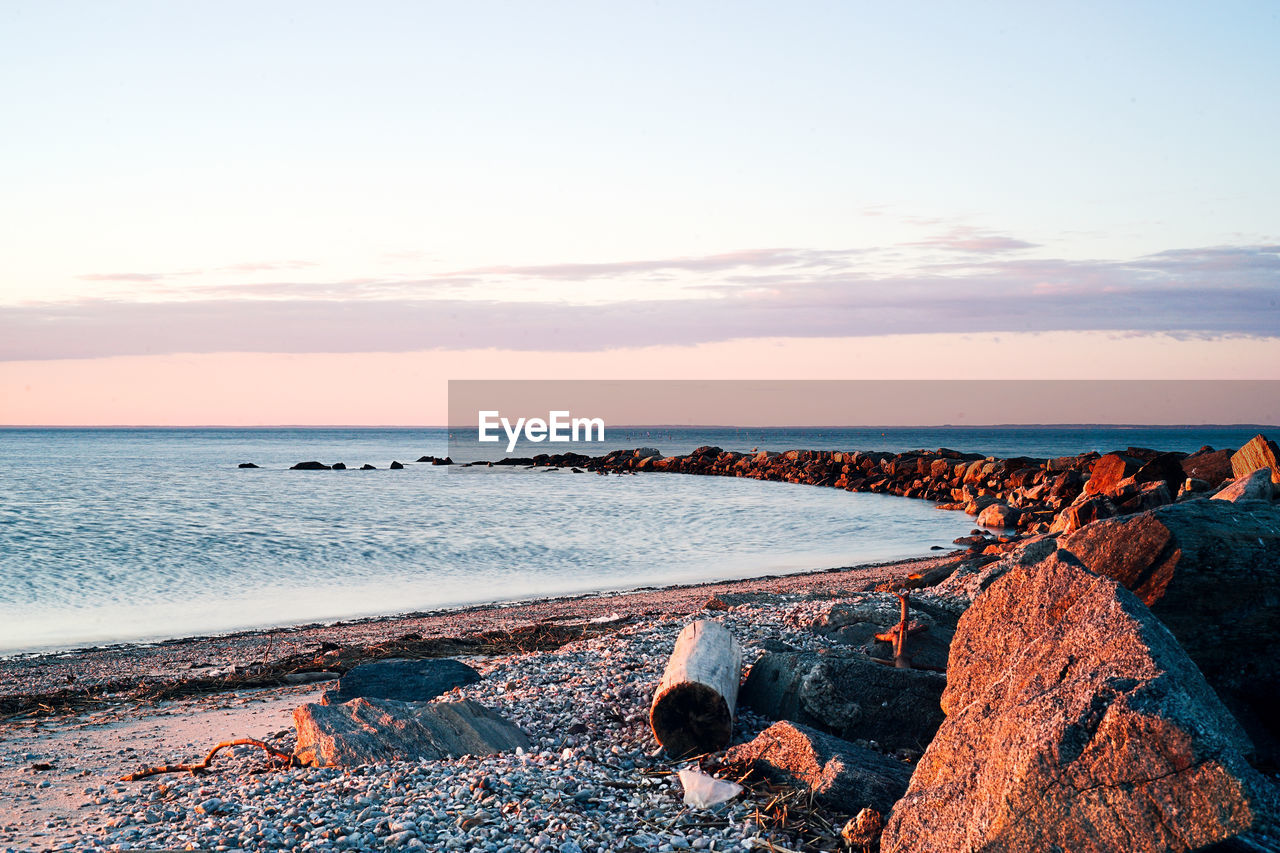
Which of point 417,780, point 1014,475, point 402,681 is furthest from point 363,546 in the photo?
point 1014,475

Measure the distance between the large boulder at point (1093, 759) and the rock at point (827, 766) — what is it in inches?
30.4

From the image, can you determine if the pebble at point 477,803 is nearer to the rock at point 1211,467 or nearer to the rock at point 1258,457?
the rock at point 1258,457

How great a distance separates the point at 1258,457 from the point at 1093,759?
60.5ft

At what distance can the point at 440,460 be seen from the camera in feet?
256

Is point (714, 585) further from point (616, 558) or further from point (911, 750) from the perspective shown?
point (911, 750)

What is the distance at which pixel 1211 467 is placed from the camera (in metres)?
22.9

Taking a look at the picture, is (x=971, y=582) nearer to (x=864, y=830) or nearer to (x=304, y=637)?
(x=864, y=830)

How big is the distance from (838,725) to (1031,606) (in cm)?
181

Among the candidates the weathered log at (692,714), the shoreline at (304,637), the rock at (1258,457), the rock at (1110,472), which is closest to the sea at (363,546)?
the shoreline at (304,637)

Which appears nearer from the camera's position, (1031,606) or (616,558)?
(1031,606)

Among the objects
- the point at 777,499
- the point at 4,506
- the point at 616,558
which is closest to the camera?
the point at 616,558

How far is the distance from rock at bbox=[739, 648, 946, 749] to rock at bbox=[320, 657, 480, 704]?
312 centimetres

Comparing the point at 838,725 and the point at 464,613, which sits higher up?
the point at 838,725

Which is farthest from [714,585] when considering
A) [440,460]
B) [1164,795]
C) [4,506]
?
[440,460]
